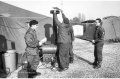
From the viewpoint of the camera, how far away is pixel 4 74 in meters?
5.96

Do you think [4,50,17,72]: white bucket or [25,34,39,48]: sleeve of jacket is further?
[4,50,17,72]: white bucket

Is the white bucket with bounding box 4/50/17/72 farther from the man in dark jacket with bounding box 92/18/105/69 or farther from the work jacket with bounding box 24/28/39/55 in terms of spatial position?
the man in dark jacket with bounding box 92/18/105/69

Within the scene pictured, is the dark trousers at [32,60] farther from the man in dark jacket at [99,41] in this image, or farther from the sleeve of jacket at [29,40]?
the man in dark jacket at [99,41]

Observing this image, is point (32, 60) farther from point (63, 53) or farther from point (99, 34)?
point (99, 34)

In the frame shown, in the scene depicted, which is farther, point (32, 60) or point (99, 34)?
point (99, 34)

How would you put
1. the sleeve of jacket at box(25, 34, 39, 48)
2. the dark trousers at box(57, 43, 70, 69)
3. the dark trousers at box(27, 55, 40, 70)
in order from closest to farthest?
the sleeve of jacket at box(25, 34, 39, 48) < the dark trousers at box(27, 55, 40, 70) < the dark trousers at box(57, 43, 70, 69)

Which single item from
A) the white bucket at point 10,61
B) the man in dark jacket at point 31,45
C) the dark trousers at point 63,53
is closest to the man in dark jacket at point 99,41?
the dark trousers at point 63,53

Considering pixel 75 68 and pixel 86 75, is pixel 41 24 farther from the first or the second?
pixel 86 75

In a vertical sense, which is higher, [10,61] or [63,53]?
[63,53]

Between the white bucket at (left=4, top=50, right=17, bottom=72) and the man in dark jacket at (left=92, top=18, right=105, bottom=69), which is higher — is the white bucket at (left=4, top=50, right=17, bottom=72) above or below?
below

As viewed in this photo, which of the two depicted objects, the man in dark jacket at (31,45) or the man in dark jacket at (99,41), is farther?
the man in dark jacket at (99,41)

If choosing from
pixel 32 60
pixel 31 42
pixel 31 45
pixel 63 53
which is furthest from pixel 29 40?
pixel 63 53

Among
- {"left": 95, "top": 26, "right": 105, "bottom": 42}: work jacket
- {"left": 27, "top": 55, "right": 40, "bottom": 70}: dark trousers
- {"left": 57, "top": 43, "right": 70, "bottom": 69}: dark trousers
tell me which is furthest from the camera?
{"left": 95, "top": 26, "right": 105, "bottom": 42}: work jacket

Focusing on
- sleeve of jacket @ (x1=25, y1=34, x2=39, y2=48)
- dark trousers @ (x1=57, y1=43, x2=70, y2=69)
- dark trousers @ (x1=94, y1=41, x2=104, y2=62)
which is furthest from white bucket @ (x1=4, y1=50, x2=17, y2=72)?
dark trousers @ (x1=94, y1=41, x2=104, y2=62)
